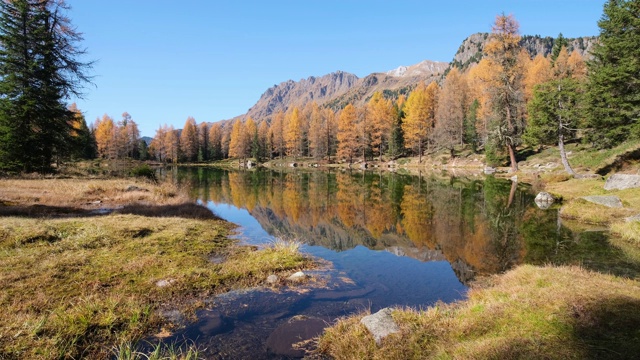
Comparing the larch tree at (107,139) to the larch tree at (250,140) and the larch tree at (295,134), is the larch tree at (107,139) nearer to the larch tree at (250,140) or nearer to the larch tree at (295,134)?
the larch tree at (250,140)

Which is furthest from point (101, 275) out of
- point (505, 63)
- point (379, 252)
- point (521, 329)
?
point (505, 63)

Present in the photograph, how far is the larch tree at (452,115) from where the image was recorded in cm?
6384

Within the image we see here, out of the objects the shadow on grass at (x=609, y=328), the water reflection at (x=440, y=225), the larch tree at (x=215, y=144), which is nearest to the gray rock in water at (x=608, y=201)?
the water reflection at (x=440, y=225)

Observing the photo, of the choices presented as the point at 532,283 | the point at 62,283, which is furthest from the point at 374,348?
the point at 62,283

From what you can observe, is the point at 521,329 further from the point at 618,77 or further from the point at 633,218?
→ the point at 618,77

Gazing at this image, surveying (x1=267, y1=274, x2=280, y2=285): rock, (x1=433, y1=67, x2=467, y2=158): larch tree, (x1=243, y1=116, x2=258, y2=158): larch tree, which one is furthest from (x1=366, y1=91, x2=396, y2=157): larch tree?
(x1=267, y1=274, x2=280, y2=285): rock

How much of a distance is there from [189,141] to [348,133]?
215ft

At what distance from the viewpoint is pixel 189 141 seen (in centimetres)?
11731

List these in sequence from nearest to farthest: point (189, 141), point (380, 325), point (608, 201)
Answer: point (380, 325) < point (608, 201) < point (189, 141)

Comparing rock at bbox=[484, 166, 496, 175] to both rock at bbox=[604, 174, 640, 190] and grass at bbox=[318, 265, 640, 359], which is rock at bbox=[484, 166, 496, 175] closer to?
rock at bbox=[604, 174, 640, 190]

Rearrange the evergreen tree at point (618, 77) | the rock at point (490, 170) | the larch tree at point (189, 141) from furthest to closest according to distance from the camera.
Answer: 1. the larch tree at point (189, 141)
2. the rock at point (490, 170)
3. the evergreen tree at point (618, 77)

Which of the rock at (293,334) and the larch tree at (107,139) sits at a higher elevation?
the larch tree at (107,139)

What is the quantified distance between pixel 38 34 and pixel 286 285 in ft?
113

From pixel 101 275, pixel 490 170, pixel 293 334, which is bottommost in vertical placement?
pixel 293 334
